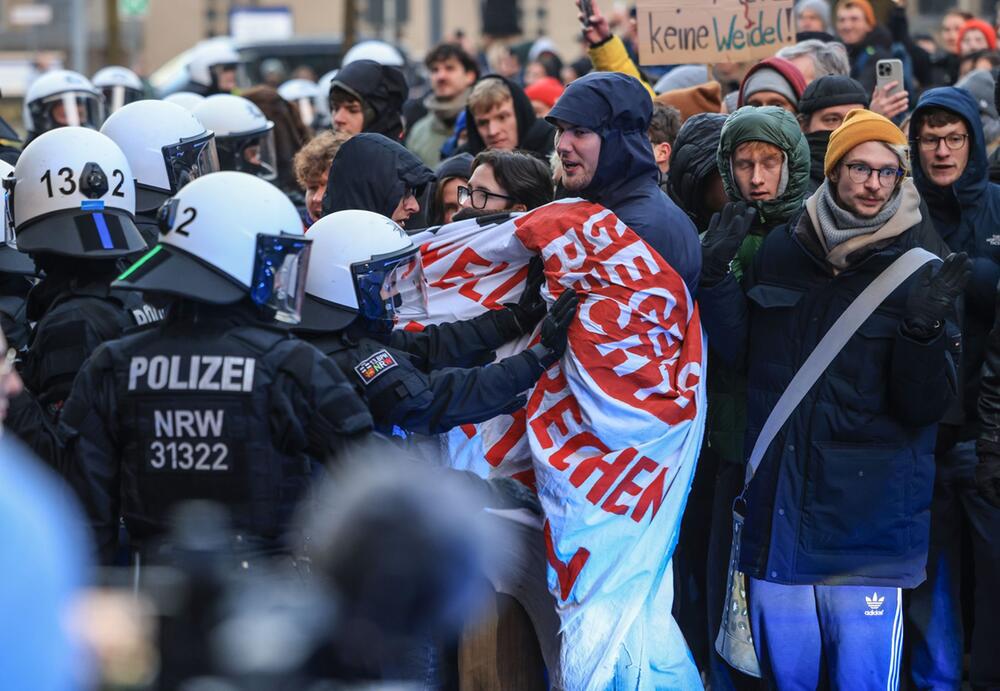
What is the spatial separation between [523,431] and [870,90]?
16.3 ft

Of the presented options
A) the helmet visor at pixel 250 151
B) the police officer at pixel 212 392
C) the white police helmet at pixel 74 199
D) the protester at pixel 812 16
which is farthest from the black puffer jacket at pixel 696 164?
the protester at pixel 812 16

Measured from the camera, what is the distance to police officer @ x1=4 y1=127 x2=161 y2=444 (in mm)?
4332

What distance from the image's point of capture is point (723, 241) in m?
5.02

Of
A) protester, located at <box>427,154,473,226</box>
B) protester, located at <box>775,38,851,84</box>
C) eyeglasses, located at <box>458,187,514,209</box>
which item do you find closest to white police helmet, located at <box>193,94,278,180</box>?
protester, located at <box>427,154,473,226</box>

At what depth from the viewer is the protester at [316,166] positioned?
634 centimetres

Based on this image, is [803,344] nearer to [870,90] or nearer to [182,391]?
[182,391]

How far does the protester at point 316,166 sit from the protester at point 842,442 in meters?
1.87

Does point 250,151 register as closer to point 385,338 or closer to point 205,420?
point 385,338

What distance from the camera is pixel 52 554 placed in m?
1.64

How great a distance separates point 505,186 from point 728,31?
7.35ft

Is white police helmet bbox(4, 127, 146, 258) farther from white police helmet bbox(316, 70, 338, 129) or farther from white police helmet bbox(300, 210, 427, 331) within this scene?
white police helmet bbox(316, 70, 338, 129)

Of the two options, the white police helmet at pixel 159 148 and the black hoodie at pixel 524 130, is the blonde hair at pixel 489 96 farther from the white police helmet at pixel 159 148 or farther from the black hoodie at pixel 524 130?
the white police helmet at pixel 159 148

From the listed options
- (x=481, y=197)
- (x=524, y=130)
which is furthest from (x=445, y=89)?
(x=481, y=197)

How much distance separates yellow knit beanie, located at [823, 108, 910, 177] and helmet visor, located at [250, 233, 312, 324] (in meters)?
1.93
